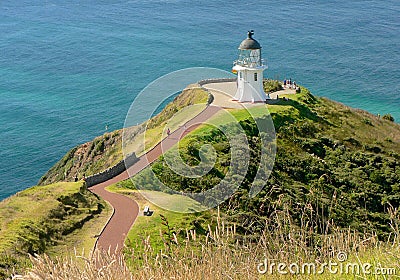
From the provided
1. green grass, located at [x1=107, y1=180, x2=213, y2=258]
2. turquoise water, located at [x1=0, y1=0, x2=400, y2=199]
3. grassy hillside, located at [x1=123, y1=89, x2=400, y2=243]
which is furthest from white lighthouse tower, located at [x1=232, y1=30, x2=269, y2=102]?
turquoise water, located at [x1=0, y1=0, x2=400, y2=199]

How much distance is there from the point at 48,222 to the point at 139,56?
72.5 metres

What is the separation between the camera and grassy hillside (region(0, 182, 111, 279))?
1972 centimetres

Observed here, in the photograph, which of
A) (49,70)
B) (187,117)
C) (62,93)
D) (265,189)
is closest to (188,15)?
(49,70)

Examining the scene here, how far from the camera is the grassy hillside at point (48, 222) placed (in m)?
19.7

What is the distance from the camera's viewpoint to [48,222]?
22141 millimetres

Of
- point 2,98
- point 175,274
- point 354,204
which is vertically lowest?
point 2,98

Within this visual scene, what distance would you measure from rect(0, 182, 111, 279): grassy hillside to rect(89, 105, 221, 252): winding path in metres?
0.46

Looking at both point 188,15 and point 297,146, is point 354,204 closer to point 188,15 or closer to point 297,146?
point 297,146

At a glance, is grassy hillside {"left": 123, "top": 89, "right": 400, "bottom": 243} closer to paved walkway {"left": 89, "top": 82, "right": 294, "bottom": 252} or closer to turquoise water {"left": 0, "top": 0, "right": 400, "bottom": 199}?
paved walkway {"left": 89, "top": 82, "right": 294, "bottom": 252}

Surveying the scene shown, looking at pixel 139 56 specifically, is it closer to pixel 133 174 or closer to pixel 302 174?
pixel 302 174

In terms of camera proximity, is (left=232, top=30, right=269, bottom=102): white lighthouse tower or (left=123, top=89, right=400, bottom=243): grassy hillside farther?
(left=232, top=30, right=269, bottom=102): white lighthouse tower

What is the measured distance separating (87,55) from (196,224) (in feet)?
249

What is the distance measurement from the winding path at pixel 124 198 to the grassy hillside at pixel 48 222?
18.0 inches

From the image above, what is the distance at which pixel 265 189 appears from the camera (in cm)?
2866
